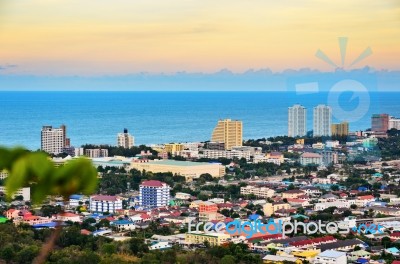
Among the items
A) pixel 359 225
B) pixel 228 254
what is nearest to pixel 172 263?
pixel 228 254

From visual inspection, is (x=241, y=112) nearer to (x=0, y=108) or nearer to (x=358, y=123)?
(x=0, y=108)

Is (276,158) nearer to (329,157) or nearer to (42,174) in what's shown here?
(329,157)

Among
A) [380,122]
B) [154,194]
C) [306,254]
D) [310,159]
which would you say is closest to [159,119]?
[380,122]

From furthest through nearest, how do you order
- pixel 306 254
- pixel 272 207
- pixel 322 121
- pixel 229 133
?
pixel 322 121
pixel 229 133
pixel 272 207
pixel 306 254

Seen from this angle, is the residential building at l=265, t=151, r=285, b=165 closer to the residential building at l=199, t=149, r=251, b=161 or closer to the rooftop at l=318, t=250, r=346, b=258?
the residential building at l=199, t=149, r=251, b=161

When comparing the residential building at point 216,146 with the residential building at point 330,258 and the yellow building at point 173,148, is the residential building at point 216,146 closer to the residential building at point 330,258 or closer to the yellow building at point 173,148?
the yellow building at point 173,148
